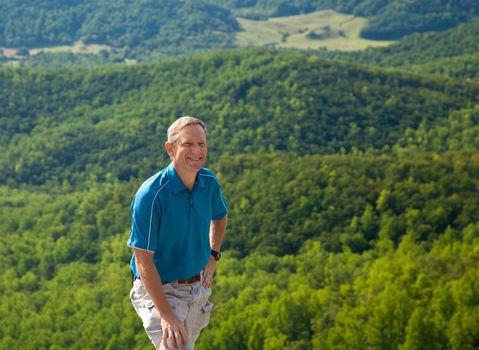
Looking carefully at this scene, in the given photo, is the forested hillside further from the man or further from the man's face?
the man's face

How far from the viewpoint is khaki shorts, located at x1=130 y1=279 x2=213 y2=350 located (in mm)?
13273

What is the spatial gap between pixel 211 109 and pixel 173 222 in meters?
143

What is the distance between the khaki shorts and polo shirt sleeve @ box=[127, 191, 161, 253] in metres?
1.03

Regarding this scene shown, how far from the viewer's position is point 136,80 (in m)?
174

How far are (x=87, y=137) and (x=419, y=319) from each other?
11430 cm

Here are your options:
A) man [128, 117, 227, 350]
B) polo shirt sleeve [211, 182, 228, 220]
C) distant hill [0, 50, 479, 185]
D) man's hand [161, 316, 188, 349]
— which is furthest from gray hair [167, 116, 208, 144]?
distant hill [0, 50, 479, 185]

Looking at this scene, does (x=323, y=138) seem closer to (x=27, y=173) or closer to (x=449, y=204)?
(x=27, y=173)

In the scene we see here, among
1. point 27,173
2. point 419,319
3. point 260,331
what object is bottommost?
point 27,173

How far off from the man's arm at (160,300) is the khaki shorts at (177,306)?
0.24 m

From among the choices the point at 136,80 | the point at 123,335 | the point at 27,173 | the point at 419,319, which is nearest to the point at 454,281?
the point at 419,319

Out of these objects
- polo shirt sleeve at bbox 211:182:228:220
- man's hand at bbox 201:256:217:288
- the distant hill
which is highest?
polo shirt sleeve at bbox 211:182:228:220

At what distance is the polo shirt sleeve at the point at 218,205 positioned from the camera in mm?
14062

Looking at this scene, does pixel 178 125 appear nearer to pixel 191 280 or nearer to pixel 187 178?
pixel 187 178

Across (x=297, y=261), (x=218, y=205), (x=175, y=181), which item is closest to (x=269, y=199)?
(x=297, y=261)
